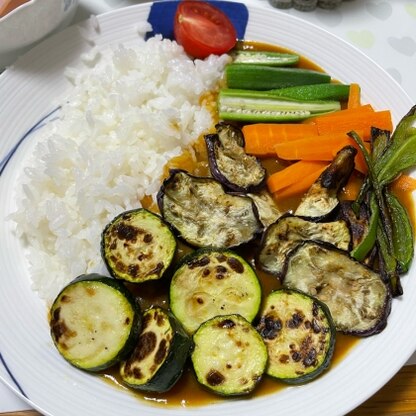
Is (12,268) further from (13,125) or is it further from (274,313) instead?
(274,313)

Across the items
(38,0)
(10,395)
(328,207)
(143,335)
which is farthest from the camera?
(38,0)

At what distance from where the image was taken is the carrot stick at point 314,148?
10.4 ft

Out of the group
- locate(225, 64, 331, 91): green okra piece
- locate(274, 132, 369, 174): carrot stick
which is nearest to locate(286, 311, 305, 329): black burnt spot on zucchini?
locate(274, 132, 369, 174): carrot stick

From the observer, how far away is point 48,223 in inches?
118

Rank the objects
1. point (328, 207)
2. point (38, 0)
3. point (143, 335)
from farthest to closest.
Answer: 1. point (38, 0)
2. point (328, 207)
3. point (143, 335)

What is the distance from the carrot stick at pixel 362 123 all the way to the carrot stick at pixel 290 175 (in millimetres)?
252

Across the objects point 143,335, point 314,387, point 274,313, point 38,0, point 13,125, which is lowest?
point 314,387

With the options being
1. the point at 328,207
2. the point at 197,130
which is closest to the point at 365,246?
the point at 328,207

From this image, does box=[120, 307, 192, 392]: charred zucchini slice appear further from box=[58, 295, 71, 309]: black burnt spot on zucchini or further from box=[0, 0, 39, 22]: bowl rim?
box=[0, 0, 39, 22]: bowl rim

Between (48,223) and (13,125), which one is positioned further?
(13,125)

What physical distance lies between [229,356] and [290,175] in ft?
3.55

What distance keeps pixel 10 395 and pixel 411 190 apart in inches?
90.3

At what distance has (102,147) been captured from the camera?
129 inches

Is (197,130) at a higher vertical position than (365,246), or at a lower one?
higher
